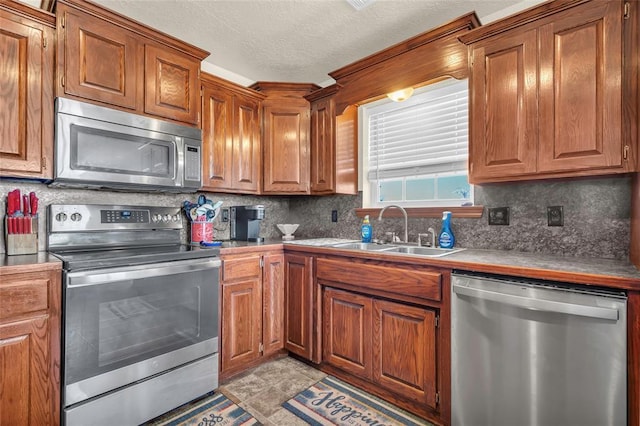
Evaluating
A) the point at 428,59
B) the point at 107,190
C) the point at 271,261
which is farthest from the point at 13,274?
the point at 428,59

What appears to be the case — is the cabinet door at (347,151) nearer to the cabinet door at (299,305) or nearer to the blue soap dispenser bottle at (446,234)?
the cabinet door at (299,305)

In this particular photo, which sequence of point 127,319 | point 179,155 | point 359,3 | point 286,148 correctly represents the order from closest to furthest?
point 127,319 < point 359,3 < point 179,155 < point 286,148

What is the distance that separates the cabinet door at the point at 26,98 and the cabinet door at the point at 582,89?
2.63 meters

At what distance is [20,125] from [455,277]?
238cm

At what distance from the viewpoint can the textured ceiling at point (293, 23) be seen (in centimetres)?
200

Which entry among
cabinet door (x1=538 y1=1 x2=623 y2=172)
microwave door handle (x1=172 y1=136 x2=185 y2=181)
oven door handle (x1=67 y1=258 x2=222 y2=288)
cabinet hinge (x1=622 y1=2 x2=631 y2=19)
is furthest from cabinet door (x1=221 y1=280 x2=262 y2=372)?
cabinet hinge (x1=622 y1=2 x2=631 y2=19)

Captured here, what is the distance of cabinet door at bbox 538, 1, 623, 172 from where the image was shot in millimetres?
1406

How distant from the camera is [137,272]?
1.64 metres

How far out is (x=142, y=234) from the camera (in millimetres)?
2211

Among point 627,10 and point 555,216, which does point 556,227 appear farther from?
point 627,10

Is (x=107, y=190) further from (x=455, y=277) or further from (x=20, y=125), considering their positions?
(x=455, y=277)

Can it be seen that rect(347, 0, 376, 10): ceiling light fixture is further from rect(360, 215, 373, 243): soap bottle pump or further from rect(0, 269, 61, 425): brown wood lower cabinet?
rect(0, 269, 61, 425): brown wood lower cabinet

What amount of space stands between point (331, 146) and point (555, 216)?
1.69 m

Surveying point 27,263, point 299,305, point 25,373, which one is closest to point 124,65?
point 27,263
